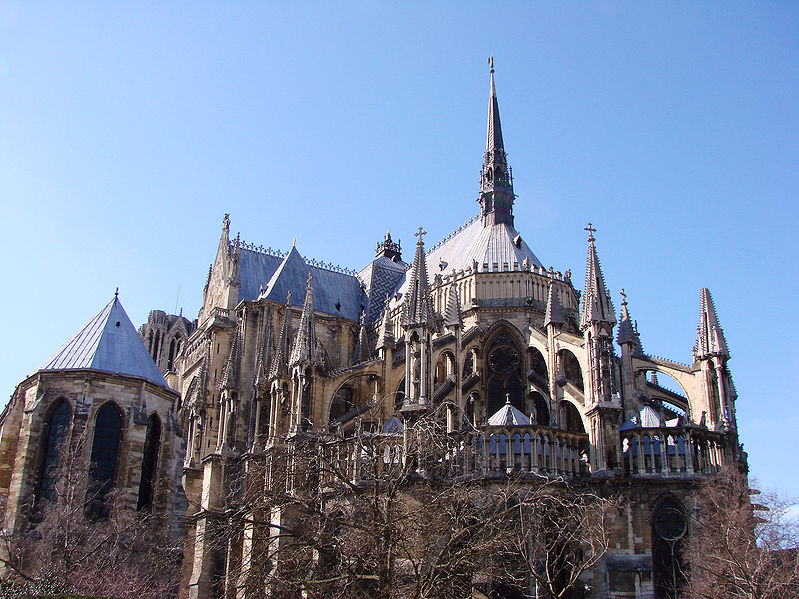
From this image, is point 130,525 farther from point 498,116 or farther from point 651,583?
point 498,116

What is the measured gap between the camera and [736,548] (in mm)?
23547

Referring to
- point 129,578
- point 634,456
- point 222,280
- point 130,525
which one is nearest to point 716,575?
point 634,456

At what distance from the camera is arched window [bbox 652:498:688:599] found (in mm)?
25688

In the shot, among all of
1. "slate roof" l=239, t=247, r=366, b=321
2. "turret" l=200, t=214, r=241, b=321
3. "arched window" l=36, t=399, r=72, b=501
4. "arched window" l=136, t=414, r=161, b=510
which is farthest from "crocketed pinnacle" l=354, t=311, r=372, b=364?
"arched window" l=36, t=399, r=72, b=501

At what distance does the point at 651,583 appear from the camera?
25359 millimetres

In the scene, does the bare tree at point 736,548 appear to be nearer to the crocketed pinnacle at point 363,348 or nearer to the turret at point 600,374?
the turret at point 600,374

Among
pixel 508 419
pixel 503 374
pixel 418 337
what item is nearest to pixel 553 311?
pixel 503 374

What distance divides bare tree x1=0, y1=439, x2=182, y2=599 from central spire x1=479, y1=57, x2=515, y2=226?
2372 centimetres

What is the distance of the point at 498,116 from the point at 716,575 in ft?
117

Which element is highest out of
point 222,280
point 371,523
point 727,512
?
point 222,280

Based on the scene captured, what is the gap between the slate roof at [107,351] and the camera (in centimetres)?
3859

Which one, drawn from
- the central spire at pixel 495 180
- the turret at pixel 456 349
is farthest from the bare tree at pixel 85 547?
the central spire at pixel 495 180

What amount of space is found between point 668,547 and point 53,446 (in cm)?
2563

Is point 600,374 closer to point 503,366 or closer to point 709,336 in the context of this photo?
point 709,336
